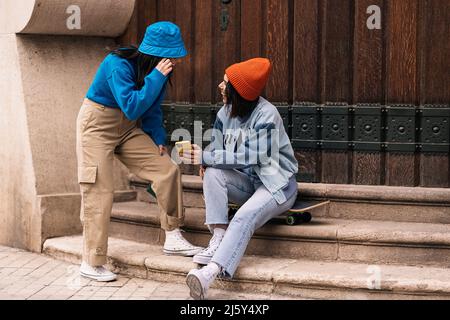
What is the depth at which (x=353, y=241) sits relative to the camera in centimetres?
611

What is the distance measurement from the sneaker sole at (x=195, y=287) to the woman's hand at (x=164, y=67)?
1.27 m

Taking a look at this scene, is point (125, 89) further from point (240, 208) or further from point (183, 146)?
point (240, 208)

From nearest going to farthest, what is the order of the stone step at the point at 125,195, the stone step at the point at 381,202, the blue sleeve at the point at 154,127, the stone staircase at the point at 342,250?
1. the stone staircase at the point at 342,250
2. the stone step at the point at 381,202
3. the blue sleeve at the point at 154,127
4. the stone step at the point at 125,195

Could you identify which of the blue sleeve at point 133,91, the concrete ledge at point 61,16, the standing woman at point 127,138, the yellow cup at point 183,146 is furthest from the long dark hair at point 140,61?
the concrete ledge at point 61,16

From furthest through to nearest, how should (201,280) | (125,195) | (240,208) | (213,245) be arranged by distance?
(125,195) → (213,245) → (240,208) → (201,280)

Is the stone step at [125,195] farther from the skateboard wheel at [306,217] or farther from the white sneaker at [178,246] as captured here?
the skateboard wheel at [306,217]

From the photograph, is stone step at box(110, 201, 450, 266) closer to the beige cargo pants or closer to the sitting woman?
the sitting woman

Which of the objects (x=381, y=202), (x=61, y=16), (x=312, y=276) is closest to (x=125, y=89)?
(x=61, y=16)

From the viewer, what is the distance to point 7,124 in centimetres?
743

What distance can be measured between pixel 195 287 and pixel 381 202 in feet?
4.87

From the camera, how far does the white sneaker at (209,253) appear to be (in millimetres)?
6051

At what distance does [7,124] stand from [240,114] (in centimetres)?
215

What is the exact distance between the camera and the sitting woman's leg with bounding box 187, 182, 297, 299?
18.7 feet
